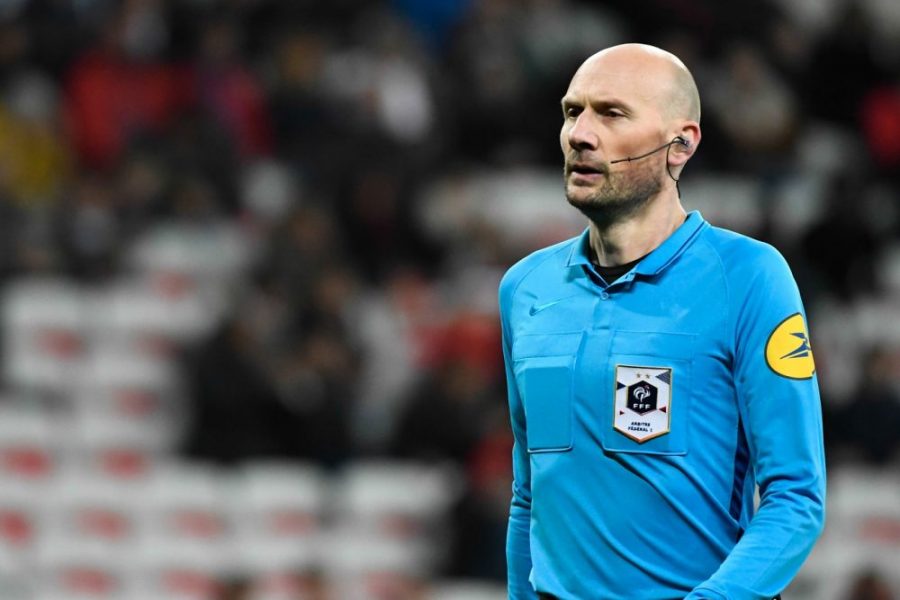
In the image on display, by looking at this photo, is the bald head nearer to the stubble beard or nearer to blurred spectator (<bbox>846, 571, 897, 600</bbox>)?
the stubble beard

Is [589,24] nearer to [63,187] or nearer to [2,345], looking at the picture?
[63,187]

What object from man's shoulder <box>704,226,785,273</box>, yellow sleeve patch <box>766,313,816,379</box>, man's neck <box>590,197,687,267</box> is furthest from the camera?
man's neck <box>590,197,687,267</box>

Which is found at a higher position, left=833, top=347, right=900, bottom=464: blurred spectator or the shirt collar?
the shirt collar

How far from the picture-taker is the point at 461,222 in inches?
431

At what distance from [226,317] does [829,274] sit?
12.3 ft

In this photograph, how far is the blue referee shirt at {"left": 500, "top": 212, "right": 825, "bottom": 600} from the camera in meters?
3.10

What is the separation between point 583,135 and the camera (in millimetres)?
3318

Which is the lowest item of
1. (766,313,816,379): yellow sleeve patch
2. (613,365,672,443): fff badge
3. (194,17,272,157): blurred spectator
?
(613,365,672,443): fff badge

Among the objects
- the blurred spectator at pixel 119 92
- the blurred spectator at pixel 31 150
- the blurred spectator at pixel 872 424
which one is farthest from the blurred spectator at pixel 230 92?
the blurred spectator at pixel 872 424

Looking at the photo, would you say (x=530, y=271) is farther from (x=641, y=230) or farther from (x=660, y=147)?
(x=660, y=147)

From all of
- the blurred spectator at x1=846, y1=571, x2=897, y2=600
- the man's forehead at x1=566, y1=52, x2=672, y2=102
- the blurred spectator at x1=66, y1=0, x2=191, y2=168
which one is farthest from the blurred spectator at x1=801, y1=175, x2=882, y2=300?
the man's forehead at x1=566, y1=52, x2=672, y2=102

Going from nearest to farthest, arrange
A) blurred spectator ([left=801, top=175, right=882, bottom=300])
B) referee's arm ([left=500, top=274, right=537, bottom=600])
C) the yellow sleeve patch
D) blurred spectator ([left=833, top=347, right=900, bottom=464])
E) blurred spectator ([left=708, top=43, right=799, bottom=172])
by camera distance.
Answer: the yellow sleeve patch, referee's arm ([left=500, top=274, right=537, bottom=600]), blurred spectator ([left=833, top=347, right=900, bottom=464]), blurred spectator ([left=801, top=175, right=882, bottom=300]), blurred spectator ([left=708, top=43, right=799, bottom=172])

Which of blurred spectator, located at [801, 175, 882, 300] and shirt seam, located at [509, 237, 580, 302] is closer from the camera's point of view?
shirt seam, located at [509, 237, 580, 302]

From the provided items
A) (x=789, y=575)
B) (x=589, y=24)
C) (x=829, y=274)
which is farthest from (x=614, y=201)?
(x=589, y=24)
